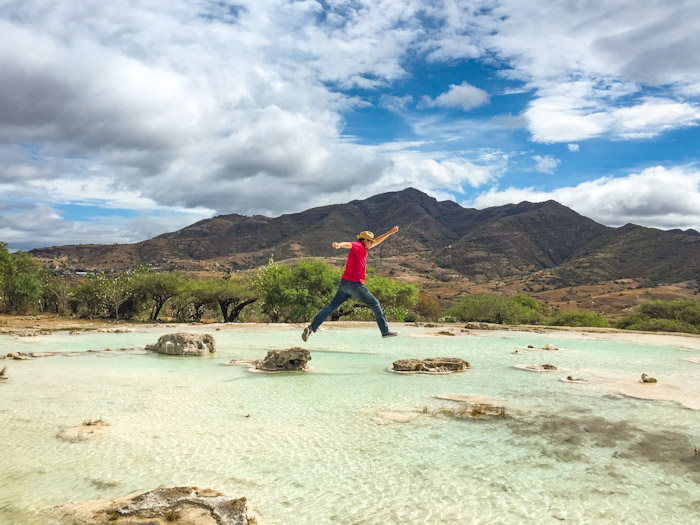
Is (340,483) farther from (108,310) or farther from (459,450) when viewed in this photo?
(108,310)

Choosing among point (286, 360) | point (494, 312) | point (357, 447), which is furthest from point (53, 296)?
point (357, 447)

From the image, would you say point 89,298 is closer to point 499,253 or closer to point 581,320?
point 581,320

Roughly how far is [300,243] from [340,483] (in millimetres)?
173401

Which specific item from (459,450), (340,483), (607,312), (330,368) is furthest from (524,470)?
(607,312)

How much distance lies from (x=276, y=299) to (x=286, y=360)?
26011 millimetres

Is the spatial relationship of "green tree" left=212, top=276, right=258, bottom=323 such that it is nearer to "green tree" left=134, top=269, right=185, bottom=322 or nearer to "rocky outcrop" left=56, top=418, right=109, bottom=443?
"green tree" left=134, top=269, right=185, bottom=322

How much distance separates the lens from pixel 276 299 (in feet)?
134

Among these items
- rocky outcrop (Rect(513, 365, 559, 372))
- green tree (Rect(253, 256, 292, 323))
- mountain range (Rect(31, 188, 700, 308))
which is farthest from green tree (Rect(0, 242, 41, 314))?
mountain range (Rect(31, 188, 700, 308))

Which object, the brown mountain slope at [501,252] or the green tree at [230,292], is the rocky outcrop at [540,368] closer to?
the green tree at [230,292]

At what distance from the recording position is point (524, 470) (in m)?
6.20

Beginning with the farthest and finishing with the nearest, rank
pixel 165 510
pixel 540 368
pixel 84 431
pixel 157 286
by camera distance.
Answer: pixel 157 286 < pixel 540 368 < pixel 84 431 < pixel 165 510

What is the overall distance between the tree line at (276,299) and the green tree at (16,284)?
8 centimetres

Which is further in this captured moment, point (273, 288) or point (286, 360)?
point (273, 288)

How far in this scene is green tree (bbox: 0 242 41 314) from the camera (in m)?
45.0
